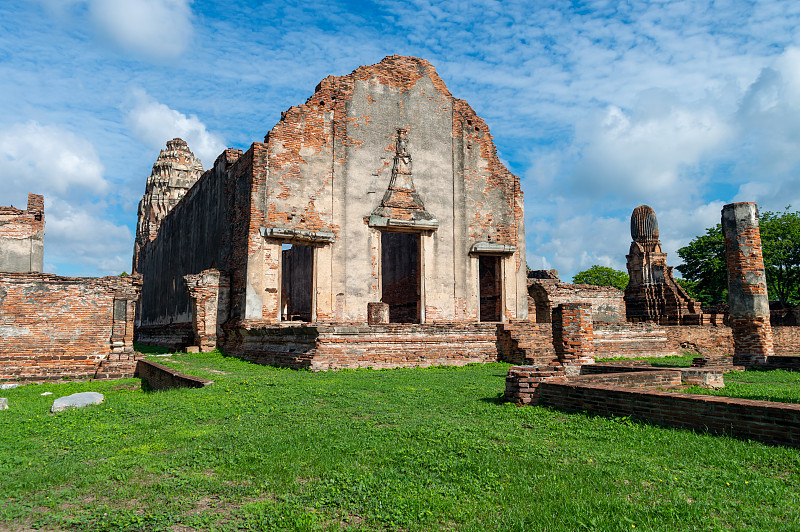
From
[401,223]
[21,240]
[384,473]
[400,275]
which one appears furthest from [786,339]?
[21,240]

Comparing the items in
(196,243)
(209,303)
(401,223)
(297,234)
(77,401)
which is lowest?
(77,401)

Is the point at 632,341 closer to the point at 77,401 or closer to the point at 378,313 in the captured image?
the point at 378,313

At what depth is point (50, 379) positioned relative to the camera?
45.8 ft

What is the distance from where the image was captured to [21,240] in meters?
24.5

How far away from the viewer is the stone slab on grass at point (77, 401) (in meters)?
8.51

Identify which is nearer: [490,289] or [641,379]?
[641,379]

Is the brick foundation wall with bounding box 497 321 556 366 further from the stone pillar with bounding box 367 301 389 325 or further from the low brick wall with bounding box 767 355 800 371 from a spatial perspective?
the low brick wall with bounding box 767 355 800 371

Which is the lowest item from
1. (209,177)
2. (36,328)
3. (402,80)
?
(36,328)

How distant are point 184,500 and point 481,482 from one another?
1.99 m

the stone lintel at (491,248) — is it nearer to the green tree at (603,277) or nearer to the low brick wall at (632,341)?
the low brick wall at (632,341)

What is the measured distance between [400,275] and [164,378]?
41.4 feet

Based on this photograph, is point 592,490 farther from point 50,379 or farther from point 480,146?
point 480,146

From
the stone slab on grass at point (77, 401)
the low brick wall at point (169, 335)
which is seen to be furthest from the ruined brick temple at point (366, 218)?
the stone slab on grass at point (77, 401)

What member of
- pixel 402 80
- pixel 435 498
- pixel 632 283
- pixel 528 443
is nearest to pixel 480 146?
pixel 402 80
